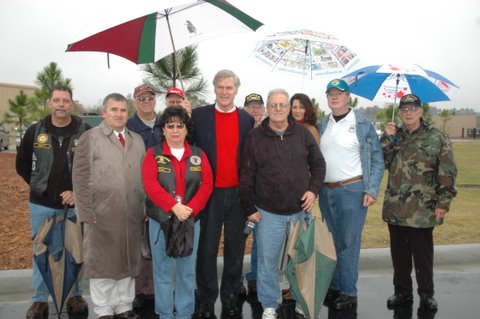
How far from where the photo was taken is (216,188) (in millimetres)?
4031

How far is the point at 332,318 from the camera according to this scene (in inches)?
160

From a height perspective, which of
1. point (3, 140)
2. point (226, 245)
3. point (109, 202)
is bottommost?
point (226, 245)

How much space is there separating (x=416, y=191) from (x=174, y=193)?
2.30m

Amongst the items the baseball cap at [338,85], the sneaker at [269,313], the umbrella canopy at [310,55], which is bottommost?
the sneaker at [269,313]

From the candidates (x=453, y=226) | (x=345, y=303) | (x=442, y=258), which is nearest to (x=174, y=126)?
(x=345, y=303)

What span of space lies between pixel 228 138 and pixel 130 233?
121cm

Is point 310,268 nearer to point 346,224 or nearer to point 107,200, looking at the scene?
point 346,224

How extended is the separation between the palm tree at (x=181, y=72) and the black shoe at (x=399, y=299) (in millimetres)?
6197

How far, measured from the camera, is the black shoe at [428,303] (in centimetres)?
420

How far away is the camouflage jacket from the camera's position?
4.11 metres

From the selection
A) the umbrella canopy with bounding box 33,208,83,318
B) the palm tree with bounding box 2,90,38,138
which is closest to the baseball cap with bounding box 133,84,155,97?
the umbrella canopy with bounding box 33,208,83,318

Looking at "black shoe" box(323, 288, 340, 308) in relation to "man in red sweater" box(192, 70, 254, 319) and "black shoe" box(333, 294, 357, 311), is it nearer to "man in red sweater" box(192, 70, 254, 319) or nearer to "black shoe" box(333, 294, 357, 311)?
"black shoe" box(333, 294, 357, 311)

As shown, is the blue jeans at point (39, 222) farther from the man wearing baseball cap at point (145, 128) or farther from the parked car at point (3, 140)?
the parked car at point (3, 140)

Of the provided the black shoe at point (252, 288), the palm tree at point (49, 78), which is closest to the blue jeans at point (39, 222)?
the black shoe at point (252, 288)
